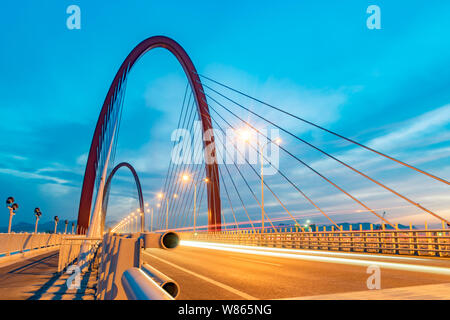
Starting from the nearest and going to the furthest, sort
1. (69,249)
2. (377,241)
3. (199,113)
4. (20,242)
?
(69,249) < (377,241) < (20,242) < (199,113)

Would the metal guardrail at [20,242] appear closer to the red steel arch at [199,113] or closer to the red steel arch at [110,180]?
the red steel arch at [199,113]

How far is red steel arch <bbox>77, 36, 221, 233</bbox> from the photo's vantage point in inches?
1407

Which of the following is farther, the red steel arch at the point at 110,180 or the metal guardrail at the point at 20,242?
the red steel arch at the point at 110,180

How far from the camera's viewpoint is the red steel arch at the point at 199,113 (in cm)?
3575

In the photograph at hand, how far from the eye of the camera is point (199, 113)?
36656 mm

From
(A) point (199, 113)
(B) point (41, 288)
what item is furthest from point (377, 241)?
(A) point (199, 113)

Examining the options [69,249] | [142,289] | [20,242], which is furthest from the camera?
[20,242]

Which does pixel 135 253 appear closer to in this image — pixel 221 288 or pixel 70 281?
pixel 221 288

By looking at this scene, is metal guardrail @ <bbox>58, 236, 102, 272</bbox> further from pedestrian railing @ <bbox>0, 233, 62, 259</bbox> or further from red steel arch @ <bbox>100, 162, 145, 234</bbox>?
red steel arch @ <bbox>100, 162, 145, 234</bbox>

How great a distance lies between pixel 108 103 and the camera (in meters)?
37.1

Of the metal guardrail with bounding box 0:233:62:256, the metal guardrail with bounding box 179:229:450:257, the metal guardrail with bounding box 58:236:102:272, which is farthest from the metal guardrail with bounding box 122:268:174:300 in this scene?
the metal guardrail with bounding box 0:233:62:256

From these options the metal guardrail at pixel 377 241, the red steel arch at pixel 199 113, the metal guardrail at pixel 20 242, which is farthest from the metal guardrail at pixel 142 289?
the red steel arch at pixel 199 113

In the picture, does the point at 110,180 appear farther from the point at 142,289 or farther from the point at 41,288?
the point at 142,289
